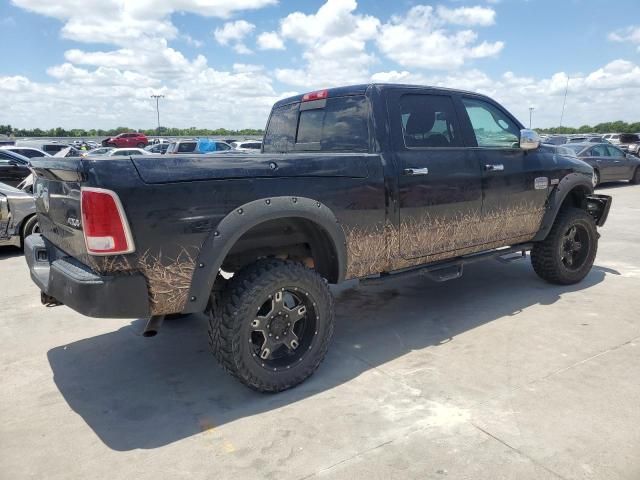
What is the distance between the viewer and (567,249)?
5445 millimetres

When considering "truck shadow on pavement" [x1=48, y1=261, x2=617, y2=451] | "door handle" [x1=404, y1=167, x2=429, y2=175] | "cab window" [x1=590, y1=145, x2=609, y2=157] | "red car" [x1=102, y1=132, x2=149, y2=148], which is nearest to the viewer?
"truck shadow on pavement" [x1=48, y1=261, x2=617, y2=451]

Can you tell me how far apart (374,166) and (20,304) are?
3996 millimetres

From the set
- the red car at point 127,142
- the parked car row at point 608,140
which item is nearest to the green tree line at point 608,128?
the parked car row at point 608,140

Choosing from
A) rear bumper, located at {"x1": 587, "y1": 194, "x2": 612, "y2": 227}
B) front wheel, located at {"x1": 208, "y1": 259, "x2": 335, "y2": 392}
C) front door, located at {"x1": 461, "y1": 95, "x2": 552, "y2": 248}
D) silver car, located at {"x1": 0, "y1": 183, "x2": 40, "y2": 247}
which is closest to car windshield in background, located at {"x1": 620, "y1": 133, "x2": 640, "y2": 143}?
rear bumper, located at {"x1": 587, "y1": 194, "x2": 612, "y2": 227}

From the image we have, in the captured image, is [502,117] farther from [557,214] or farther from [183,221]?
[183,221]

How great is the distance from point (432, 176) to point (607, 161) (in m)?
15.4

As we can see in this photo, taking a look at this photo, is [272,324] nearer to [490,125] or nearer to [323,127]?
[323,127]

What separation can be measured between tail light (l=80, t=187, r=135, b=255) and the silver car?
→ 540 cm

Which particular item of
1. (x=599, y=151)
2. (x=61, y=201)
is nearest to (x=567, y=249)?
(x=61, y=201)

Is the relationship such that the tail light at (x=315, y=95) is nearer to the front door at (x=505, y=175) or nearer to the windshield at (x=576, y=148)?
the front door at (x=505, y=175)

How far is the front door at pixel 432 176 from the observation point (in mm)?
3863

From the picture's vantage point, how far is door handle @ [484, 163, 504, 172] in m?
4.41

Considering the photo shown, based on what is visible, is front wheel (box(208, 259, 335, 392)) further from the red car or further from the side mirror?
the red car

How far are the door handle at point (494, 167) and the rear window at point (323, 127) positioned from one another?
1.23 meters
